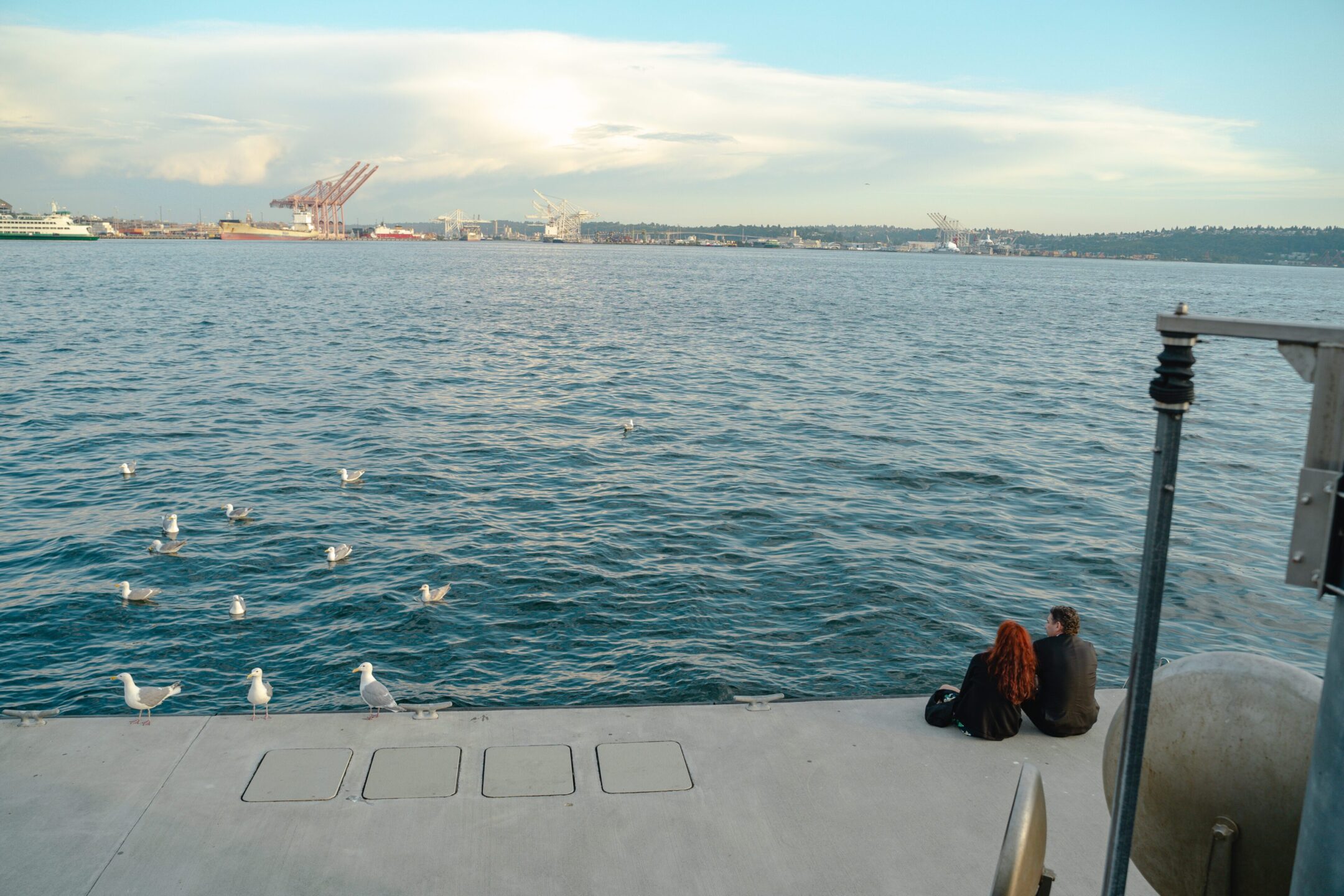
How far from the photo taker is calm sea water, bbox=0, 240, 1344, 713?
11.3m

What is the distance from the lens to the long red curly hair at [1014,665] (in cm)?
687

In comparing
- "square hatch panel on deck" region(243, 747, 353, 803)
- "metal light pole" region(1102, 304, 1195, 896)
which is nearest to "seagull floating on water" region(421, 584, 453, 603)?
"square hatch panel on deck" region(243, 747, 353, 803)

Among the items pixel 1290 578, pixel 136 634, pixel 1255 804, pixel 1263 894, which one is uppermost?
pixel 1290 578

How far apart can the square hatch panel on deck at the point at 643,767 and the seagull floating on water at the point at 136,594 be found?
8.90 m

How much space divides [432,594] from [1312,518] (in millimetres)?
11177

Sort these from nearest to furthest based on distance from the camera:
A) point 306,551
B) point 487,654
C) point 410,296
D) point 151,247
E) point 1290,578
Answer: point 1290,578, point 487,654, point 306,551, point 410,296, point 151,247

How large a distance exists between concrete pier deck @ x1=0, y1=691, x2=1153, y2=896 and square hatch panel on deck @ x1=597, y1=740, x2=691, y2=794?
0.7 inches

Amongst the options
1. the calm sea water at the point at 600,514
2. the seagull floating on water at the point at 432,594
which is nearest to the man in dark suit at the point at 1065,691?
the calm sea water at the point at 600,514

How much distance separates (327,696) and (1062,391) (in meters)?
30.4

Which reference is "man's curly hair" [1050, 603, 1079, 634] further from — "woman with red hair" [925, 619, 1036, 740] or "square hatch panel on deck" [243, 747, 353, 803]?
"square hatch panel on deck" [243, 747, 353, 803]

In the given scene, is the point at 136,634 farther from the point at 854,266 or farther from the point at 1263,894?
the point at 854,266

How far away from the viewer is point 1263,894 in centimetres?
387

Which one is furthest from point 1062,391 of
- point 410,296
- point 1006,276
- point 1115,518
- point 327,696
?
point 1006,276

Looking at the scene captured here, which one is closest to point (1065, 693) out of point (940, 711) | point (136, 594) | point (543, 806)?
point (940, 711)
